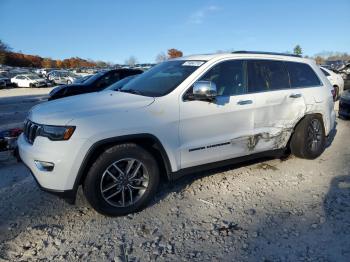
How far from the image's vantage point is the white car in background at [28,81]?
33719mm

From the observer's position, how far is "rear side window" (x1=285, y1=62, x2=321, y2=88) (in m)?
5.15

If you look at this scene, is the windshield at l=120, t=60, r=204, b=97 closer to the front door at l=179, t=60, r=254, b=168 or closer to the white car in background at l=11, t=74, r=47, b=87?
the front door at l=179, t=60, r=254, b=168

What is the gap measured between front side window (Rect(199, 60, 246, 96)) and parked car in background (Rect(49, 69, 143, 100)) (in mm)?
6926

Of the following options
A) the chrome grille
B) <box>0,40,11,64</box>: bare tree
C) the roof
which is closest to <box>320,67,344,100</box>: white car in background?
the roof

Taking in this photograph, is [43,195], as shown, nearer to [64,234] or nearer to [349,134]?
[64,234]

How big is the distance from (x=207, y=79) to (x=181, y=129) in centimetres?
79

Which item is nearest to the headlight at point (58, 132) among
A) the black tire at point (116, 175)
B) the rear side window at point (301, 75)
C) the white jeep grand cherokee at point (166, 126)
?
the white jeep grand cherokee at point (166, 126)

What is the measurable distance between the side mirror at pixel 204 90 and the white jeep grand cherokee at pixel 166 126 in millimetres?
11

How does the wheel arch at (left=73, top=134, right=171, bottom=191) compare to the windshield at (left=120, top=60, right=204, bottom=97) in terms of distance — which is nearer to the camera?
the wheel arch at (left=73, top=134, right=171, bottom=191)

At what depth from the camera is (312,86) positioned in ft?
17.5

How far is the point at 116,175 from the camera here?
12.1ft

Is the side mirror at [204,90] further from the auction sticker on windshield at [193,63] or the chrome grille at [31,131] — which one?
the chrome grille at [31,131]

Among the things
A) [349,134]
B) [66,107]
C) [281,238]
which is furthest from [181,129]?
[349,134]

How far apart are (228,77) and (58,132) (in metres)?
2.26
